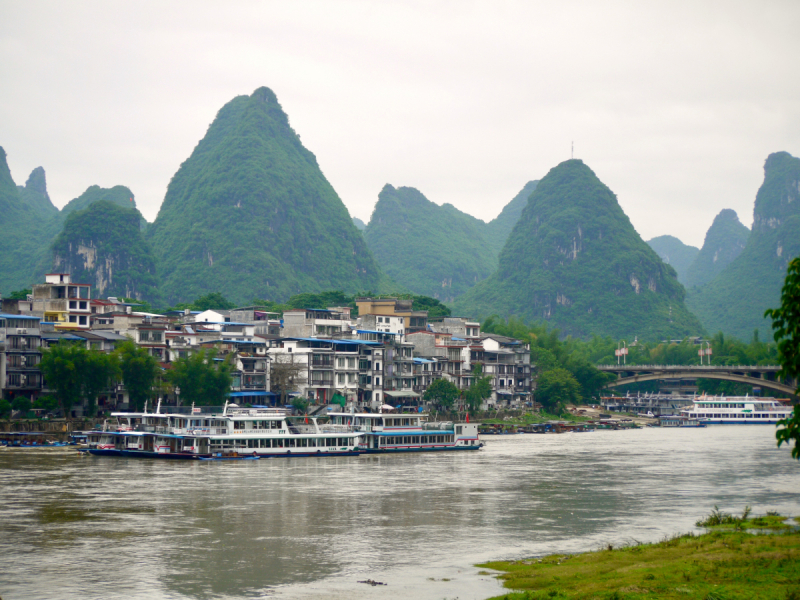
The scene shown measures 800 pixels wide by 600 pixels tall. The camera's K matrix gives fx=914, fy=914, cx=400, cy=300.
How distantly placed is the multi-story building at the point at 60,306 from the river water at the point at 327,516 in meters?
32.8

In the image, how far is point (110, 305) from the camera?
121500mm

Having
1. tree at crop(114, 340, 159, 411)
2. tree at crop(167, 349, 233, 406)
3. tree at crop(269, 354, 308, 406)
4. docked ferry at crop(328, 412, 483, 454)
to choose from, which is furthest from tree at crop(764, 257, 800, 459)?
Result: tree at crop(269, 354, 308, 406)

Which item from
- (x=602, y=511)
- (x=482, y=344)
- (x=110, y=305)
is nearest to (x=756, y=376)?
(x=482, y=344)

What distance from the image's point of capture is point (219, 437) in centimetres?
7175

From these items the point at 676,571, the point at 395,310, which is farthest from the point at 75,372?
the point at 395,310

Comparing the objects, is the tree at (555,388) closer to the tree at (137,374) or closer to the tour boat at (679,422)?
the tour boat at (679,422)

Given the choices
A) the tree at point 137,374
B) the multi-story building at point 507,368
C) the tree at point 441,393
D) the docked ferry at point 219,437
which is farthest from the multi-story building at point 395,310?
the docked ferry at point 219,437

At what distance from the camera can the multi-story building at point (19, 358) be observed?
8425 centimetres

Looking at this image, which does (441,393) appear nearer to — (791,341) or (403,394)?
(403,394)

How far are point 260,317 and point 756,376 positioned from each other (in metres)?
87.4

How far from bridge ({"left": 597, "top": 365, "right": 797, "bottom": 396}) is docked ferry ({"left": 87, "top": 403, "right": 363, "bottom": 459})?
88.8 m

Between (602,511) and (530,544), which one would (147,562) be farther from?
(602,511)

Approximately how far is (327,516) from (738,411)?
388ft

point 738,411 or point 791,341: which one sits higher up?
point 791,341
